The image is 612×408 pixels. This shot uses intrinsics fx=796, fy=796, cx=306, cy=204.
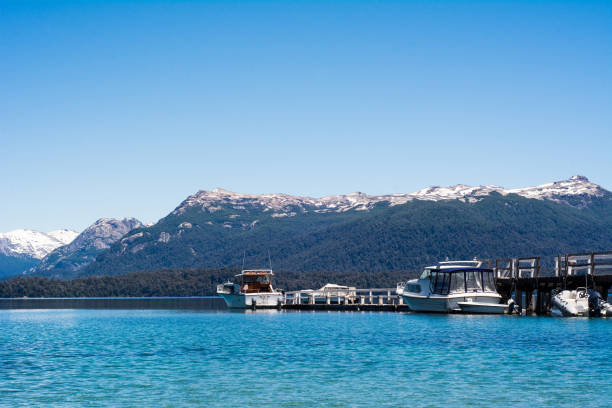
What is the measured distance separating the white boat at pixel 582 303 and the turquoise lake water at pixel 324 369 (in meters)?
6.36

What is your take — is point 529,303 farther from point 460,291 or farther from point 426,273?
point 426,273

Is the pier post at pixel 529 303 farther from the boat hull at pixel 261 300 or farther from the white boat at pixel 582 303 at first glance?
the boat hull at pixel 261 300

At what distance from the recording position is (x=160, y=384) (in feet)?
124

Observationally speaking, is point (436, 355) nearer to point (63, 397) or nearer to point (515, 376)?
point (515, 376)

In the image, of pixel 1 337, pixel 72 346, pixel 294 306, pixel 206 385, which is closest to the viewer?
pixel 206 385

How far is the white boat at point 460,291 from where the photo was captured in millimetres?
89312

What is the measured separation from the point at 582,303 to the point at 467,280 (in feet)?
52.1

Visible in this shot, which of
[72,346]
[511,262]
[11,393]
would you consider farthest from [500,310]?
[11,393]

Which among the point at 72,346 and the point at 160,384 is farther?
the point at 72,346

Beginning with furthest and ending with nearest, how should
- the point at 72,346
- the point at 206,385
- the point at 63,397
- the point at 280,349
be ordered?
the point at 72,346, the point at 280,349, the point at 206,385, the point at 63,397

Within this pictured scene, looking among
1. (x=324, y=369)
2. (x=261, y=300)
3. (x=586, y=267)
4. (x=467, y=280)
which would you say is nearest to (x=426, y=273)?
(x=467, y=280)

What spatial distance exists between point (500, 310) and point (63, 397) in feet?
210

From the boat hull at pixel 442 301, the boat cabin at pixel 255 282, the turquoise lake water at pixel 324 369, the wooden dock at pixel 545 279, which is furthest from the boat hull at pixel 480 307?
the boat cabin at pixel 255 282

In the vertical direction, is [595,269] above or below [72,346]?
above
